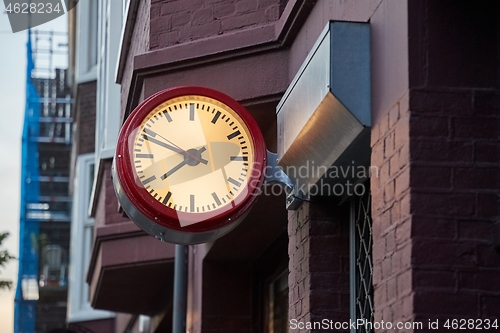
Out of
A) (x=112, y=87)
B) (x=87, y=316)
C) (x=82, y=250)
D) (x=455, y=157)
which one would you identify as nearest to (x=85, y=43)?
(x=82, y=250)

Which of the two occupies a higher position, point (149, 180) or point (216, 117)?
point (216, 117)

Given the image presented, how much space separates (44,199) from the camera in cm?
4081

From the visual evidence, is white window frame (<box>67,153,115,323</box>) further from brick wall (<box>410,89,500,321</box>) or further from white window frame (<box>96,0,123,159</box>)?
brick wall (<box>410,89,500,321</box>)

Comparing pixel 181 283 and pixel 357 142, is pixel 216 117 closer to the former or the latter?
pixel 357 142

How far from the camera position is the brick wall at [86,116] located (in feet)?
62.0

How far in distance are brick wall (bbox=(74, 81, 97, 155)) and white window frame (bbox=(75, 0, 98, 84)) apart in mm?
190

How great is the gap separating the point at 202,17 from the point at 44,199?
116ft

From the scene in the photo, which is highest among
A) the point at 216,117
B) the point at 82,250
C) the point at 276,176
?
the point at 82,250

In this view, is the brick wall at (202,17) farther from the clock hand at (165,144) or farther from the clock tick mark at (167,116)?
the clock hand at (165,144)

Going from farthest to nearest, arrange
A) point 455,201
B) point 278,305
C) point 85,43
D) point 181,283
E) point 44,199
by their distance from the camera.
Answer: point 44,199
point 85,43
point 181,283
point 278,305
point 455,201

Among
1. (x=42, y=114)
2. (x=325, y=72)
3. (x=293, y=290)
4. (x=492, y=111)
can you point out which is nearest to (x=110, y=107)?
(x=293, y=290)

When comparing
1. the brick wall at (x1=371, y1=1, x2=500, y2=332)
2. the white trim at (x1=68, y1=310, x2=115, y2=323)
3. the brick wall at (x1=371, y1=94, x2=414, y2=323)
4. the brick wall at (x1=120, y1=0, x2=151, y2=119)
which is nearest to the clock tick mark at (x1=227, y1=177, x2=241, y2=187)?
the brick wall at (x1=371, y1=94, x2=414, y2=323)

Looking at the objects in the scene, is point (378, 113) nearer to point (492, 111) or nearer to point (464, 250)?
point (492, 111)

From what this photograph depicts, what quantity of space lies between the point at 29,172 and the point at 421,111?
108ft
